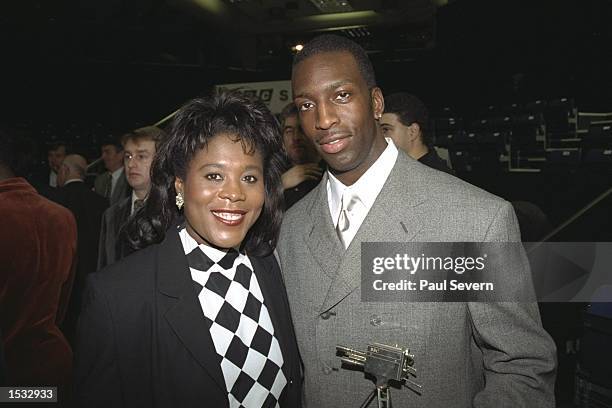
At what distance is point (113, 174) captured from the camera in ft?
15.9

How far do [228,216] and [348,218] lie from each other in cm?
40

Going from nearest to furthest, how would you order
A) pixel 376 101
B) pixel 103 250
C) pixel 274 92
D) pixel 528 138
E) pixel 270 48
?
pixel 376 101 → pixel 103 250 → pixel 274 92 → pixel 528 138 → pixel 270 48

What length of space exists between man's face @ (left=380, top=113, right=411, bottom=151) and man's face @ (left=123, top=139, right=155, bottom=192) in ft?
5.42

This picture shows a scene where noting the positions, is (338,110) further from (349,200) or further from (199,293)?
(199,293)

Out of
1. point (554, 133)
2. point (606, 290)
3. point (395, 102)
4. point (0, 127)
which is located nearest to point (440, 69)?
point (554, 133)

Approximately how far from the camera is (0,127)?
7.62 feet

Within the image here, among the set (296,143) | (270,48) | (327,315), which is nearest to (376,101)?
(327,315)

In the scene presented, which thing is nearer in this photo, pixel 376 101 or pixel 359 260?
pixel 359 260

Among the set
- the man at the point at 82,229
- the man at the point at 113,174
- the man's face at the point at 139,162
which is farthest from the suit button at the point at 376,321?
the man at the point at 113,174

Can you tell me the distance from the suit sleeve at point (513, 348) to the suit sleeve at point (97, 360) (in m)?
1.00

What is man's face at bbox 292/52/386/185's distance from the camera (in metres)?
1.51

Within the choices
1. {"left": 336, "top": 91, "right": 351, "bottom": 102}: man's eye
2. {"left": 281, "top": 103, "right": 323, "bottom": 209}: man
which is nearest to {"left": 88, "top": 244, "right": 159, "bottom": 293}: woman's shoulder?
{"left": 336, "top": 91, "right": 351, "bottom": 102}: man's eye

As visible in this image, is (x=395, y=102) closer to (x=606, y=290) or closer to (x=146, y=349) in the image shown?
(x=606, y=290)

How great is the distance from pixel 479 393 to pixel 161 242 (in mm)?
1100
